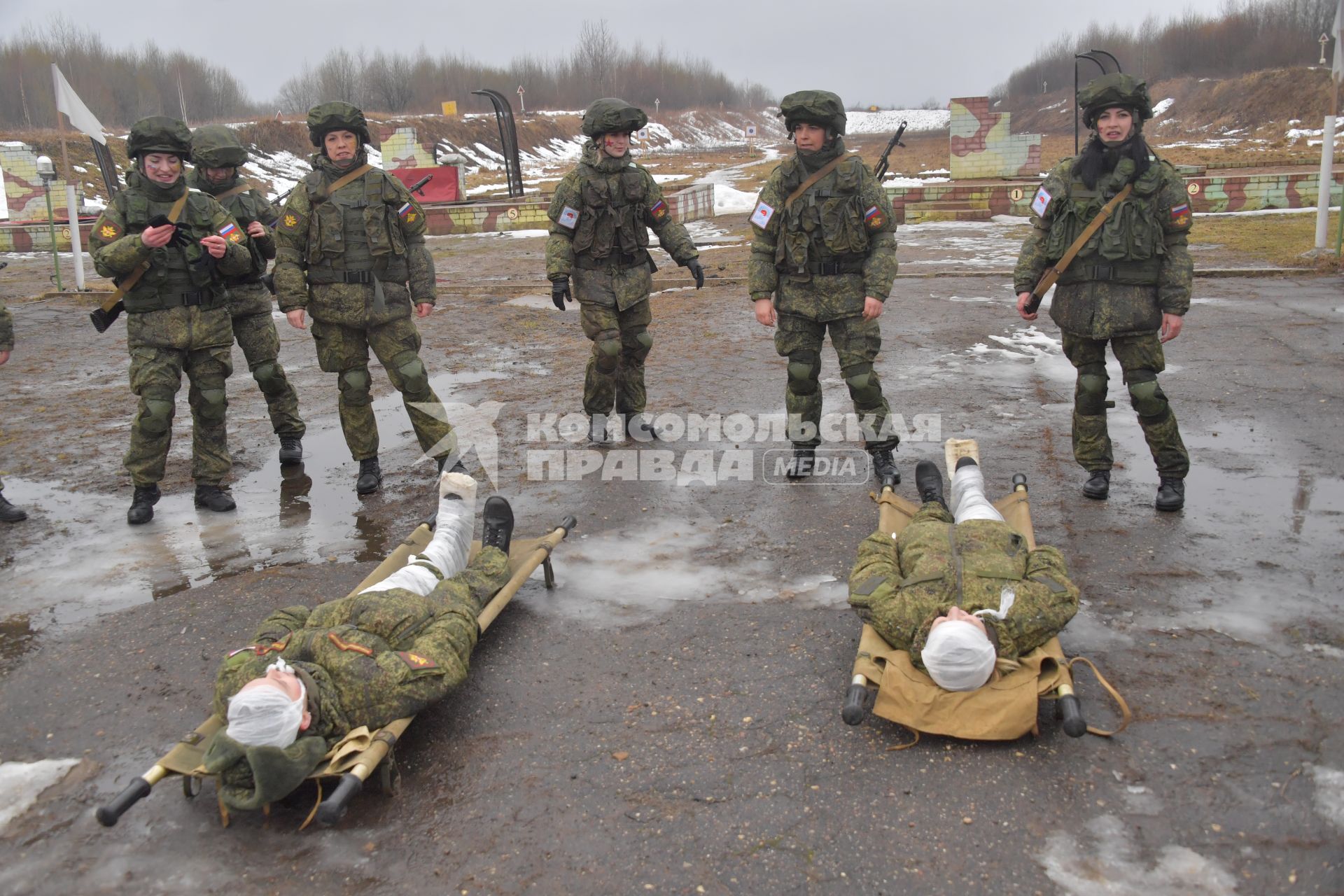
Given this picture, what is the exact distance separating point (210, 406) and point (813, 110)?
3877 mm

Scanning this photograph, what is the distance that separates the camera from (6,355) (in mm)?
5938

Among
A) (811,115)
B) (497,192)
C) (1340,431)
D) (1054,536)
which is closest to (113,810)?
(1054,536)

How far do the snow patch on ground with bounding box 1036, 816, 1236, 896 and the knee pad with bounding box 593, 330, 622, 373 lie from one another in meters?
4.47

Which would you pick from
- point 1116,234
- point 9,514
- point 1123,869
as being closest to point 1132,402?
point 1116,234

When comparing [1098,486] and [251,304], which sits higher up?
[251,304]

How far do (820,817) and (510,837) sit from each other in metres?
0.91

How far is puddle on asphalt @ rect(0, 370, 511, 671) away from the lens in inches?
189

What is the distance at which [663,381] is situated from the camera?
8.57 meters

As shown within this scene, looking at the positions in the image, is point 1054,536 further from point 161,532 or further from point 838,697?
point 161,532

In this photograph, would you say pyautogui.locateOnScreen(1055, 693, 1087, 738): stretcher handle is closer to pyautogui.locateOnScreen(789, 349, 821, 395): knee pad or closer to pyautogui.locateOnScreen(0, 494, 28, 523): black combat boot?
pyautogui.locateOnScreen(789, 349, 821, 395): knee pad

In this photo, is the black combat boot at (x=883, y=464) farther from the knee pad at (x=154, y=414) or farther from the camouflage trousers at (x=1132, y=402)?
the knee pad at (x=154, y=414)

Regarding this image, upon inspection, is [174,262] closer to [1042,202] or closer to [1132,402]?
[1042,202]

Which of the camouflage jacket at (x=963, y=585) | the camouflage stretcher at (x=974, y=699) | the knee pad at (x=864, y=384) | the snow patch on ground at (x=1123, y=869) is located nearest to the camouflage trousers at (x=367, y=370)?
the knee pad at (x=864, y=384)

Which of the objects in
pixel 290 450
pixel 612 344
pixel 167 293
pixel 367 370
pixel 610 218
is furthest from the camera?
pixel 290 450
